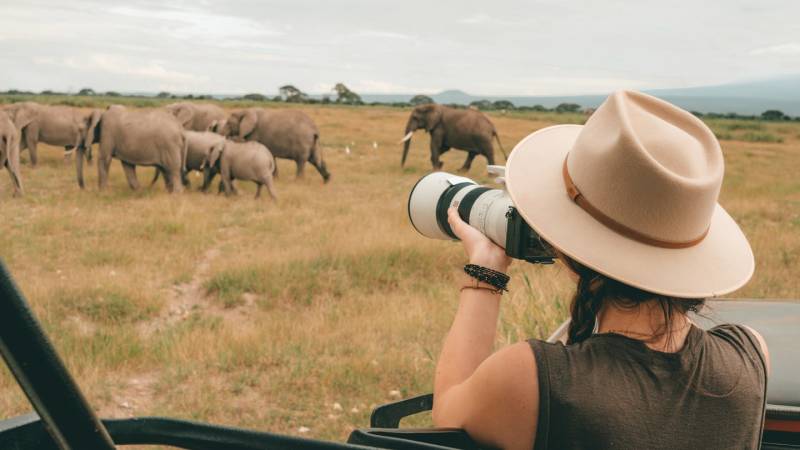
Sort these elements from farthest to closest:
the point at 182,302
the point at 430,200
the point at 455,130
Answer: the point at 455,130 < the point at 182,302 < the point at 430,200

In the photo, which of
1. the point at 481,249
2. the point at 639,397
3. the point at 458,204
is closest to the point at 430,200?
the point at 458,204

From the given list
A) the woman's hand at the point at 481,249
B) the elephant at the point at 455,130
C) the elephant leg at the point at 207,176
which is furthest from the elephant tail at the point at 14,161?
the woman's hand at the point at 481,249

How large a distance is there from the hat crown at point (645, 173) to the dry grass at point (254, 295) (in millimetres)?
2746

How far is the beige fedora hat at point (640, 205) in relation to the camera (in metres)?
1.34

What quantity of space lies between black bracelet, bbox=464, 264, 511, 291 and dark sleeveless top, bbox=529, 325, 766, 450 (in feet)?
0.85

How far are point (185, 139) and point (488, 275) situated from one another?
40.6 feet

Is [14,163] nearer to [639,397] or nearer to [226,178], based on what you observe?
[226,178]

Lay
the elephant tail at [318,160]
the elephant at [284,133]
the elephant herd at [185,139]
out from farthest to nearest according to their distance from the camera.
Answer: the elephant at [284,133] → the elephant tail at [318,160] → the elephant herd at [185,139]

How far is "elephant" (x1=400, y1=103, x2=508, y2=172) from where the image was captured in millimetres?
18875

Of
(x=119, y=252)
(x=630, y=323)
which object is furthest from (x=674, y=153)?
(x=119, y=252)

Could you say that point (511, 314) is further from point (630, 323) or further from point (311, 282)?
point (630, 323)

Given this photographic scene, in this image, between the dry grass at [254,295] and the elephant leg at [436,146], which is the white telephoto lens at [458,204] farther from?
the elephant leg at [436,146]

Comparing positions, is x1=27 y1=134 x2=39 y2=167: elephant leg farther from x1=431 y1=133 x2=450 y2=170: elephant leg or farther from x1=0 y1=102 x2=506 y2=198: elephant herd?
x1=431 y1=133 x2=450 y2=170: elephant leg

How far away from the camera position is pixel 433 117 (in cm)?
1941
